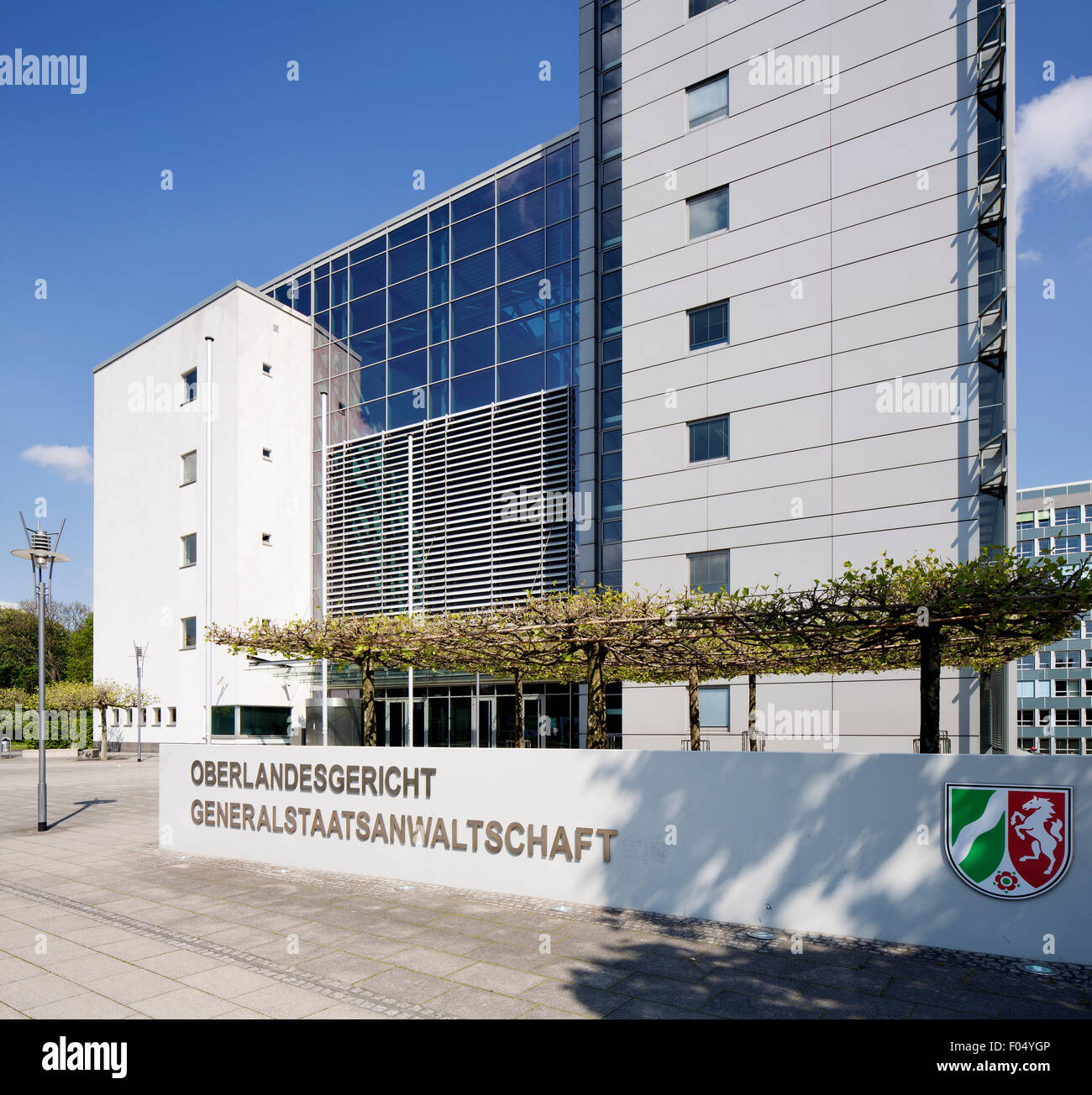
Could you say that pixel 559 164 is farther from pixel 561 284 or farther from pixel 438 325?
pixel 438 325

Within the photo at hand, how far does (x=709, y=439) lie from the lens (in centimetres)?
2162

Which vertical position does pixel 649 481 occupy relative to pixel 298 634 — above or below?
above

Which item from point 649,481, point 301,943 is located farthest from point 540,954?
point 649,481

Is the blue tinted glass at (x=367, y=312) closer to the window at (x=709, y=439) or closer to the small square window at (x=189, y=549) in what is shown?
the small square window at (x=189, y=549)

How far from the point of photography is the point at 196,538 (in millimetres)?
38625

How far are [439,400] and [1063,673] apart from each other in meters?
84.4

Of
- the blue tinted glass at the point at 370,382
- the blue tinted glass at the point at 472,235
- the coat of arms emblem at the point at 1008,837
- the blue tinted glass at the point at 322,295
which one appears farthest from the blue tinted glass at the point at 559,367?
the coat of arms emblem at the point at 1008,837

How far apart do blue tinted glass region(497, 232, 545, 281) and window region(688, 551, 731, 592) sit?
14.2m

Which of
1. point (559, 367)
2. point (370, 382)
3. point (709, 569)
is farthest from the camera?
point (370, 382)

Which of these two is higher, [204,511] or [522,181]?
[522,181]

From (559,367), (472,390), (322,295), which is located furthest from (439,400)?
(322,295)

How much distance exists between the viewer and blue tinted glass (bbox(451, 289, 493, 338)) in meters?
31.6

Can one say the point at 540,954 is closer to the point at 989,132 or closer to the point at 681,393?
the point at 681,393
